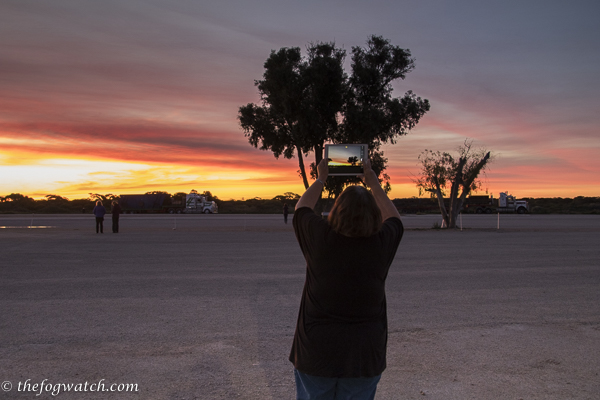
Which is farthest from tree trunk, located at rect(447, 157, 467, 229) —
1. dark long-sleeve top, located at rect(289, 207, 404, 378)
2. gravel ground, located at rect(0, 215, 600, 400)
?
dark long-sleeve top, located at rect(289, 207, 404, 378)

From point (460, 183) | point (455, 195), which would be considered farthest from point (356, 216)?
point (460, 183)

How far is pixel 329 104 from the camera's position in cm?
2922

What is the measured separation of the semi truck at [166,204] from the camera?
65562mm

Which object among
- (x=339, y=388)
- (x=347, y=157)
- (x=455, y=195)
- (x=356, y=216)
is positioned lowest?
(x=339, y=388)

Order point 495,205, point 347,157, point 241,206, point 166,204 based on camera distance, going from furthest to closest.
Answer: point 241,206, point 495,205, point 166,204, point 347,157

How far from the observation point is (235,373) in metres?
4.62

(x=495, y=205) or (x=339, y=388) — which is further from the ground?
(x=495, y=205)

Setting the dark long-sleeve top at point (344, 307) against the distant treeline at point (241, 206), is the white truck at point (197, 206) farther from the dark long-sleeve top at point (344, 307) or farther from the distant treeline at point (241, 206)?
the dark long-sleeve top at point (344, 307)

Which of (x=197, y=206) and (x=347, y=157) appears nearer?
(x=347, y=157)

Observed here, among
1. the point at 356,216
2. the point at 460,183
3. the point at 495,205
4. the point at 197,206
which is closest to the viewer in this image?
the point at 356,216

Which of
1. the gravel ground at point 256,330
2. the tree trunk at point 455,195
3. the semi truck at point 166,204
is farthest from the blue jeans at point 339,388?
the semi truck at point 166,204

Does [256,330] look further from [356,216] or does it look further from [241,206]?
[241,206]

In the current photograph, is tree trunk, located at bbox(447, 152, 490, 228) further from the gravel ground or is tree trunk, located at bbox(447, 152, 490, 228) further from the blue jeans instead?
the blue jeans

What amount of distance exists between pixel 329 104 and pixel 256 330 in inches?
956
